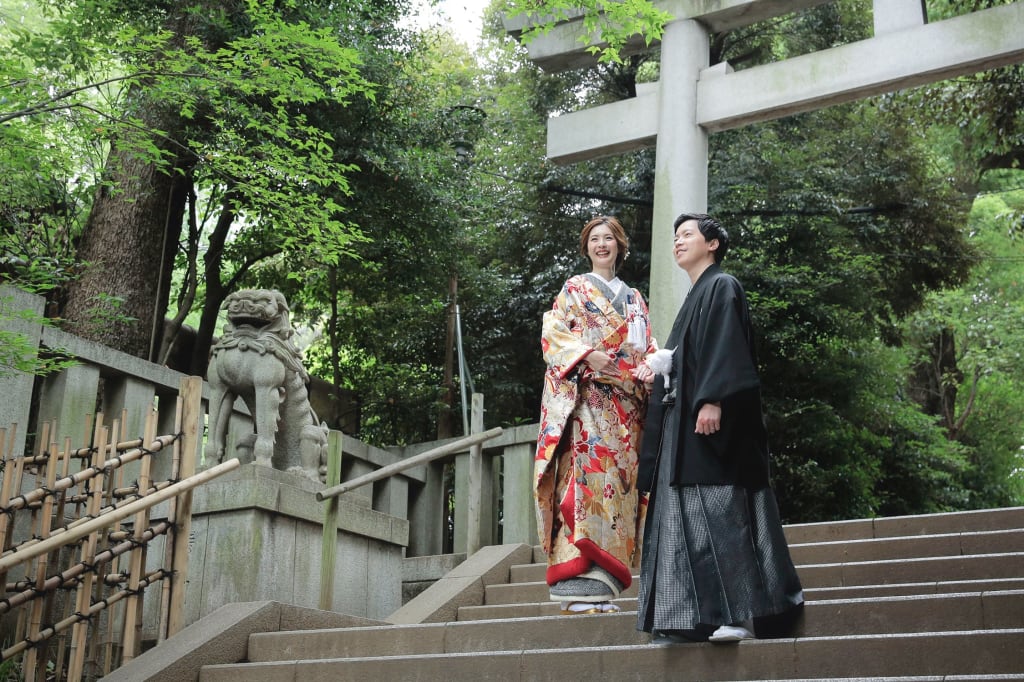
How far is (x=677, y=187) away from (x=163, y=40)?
4.38m

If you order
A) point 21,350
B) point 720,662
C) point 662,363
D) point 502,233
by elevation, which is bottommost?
point 720,662

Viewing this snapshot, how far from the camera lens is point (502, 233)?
15.1 metres

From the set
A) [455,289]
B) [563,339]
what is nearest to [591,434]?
[563,339]

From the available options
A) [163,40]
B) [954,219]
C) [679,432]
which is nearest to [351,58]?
[163,40]

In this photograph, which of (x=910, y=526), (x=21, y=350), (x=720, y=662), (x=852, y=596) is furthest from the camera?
(x=910, y=526)

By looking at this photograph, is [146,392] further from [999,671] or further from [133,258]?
[999,671]

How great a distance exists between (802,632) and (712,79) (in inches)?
245

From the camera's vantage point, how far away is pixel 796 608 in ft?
14.3

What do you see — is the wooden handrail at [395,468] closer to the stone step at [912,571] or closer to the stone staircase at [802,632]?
the stone staircase at [802,632]

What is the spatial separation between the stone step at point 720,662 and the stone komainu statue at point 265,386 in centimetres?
237

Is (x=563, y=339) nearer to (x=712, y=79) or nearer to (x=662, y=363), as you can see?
(x=662, y=363)

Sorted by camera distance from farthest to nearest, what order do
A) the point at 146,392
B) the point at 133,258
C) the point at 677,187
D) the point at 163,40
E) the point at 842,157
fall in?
the point at 842,157 < the point at 133,258 < the point at 677,187 < the point at 146,392 < the point at 163,40

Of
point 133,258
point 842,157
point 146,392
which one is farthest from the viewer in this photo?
point 842,157

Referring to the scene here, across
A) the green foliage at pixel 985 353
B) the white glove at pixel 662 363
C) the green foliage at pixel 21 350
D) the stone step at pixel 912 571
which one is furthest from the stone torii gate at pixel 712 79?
the green foliage at pixel 985 353
